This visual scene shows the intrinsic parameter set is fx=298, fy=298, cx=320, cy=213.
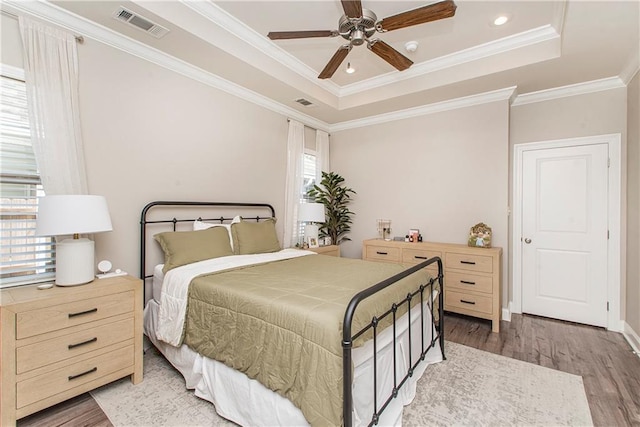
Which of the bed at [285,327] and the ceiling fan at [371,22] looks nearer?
the bed at [285,327]

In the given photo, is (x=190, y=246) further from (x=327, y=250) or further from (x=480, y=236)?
(x=480, y=236)

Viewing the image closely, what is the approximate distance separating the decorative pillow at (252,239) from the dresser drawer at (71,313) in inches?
46.2

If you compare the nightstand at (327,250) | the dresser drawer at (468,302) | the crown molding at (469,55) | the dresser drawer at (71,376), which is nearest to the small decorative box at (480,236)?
the dresser drawer at (468,302)

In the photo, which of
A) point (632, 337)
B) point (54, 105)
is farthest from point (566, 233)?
point (54, 105)

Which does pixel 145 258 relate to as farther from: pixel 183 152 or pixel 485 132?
pixel 485 132

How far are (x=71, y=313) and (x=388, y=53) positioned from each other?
298cm

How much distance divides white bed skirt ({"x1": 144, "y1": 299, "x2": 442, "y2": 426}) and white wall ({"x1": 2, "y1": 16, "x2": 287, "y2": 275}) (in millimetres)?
1228

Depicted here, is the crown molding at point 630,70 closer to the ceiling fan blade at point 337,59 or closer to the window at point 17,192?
the ceiling fan blade at point 337,59

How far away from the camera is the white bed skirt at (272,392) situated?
1.61 m

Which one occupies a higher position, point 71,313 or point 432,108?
point 432,108

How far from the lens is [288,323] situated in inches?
63.2

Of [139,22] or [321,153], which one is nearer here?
[139,22]

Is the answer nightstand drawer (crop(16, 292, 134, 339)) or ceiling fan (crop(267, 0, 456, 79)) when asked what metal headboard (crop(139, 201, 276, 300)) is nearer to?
nightstand drawer (crop(16, 292, 134, 339))

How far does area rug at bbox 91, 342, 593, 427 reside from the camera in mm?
1896
